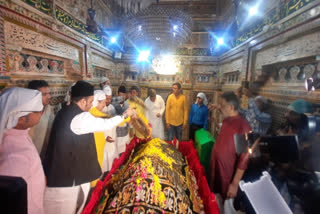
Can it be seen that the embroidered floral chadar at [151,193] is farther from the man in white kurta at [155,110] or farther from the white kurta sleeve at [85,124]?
the man in white kurta at [155,110]

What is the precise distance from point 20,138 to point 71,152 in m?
0.45

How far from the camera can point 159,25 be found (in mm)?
1810

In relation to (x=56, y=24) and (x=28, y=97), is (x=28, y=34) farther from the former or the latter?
(x=28, y=97)

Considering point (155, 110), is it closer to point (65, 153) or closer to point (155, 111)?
point (155, 111)

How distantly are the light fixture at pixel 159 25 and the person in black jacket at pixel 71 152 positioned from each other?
3.67 ft

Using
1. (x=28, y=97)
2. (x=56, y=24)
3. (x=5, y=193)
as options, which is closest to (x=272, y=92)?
(x=5, y=193)

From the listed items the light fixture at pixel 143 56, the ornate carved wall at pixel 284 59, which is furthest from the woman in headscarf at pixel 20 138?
the light fixture at pixel 143 56

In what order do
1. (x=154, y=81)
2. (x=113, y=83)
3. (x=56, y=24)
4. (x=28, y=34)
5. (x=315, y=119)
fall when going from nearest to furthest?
(x=315, y=119) < (x=28, y=34) < (x=56, y=24) < (x=113, y=83) < (x=154, y=81)

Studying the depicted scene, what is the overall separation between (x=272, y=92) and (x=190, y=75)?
9.73 ft

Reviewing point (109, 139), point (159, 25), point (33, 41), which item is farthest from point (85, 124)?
point (33, 41)

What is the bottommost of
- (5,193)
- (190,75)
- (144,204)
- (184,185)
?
(184,185)

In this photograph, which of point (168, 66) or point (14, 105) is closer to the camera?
point (14, 105)

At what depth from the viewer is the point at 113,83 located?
4949 mm

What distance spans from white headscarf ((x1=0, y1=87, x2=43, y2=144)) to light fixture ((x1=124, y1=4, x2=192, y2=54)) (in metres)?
1.50
